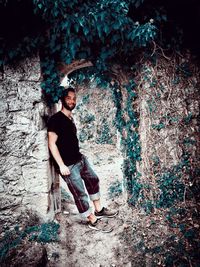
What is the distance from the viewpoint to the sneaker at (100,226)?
3.66 metres

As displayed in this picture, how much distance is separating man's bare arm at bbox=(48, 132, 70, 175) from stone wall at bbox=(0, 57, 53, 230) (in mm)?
94

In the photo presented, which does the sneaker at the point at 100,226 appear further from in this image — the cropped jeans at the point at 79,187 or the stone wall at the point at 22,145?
the stone wall at the point at 22,145

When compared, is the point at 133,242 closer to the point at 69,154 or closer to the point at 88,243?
the point at 88,243

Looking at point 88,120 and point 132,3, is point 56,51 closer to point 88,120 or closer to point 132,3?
point 132,3

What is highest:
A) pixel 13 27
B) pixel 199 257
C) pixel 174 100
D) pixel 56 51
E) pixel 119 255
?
pixel 13 27

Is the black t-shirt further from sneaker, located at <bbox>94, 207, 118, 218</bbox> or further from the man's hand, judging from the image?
sneaker, located at <bbox>94, 207, 118, 218</bbox>

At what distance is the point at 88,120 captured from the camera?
10.3 metres

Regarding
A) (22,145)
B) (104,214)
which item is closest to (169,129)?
(104,214)

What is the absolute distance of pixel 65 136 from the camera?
366 cm

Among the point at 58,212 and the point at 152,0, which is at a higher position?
the point at 152,0

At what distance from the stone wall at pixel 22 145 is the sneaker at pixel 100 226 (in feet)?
2.63

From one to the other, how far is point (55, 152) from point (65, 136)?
1.07ft

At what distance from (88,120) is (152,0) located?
7263 millimetres

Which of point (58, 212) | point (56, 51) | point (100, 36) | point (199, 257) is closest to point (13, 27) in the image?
point (56, 51)
